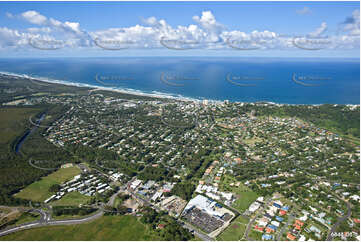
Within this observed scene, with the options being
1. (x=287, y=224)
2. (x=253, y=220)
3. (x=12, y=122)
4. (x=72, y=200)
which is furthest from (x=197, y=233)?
(x=12, y=122)

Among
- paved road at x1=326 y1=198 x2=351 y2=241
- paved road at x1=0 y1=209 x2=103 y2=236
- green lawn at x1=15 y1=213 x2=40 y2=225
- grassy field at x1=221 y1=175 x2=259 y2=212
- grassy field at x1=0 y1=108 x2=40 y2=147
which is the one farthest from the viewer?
grassy field at x1=0 y1=108 x2=40 y2=147

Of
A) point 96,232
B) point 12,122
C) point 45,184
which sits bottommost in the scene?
point 96,232

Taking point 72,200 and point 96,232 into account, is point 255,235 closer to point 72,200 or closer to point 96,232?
point 96,232

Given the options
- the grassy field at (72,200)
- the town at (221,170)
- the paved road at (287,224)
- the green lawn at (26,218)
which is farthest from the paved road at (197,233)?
the green lawn at (26,218)

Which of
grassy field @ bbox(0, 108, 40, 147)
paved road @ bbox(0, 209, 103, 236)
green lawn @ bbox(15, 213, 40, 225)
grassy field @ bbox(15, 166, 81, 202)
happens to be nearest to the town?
grassy field @ bbox(15, 166, 81, 202)

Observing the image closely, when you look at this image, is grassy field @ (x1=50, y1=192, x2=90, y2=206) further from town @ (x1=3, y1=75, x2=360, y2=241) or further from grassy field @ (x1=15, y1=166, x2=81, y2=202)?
grassy field @ (x1=15, y1=166, x2=81, y2=202)

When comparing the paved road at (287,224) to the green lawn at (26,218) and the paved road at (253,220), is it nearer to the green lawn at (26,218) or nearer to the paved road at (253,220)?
the paved road at (253,220)
